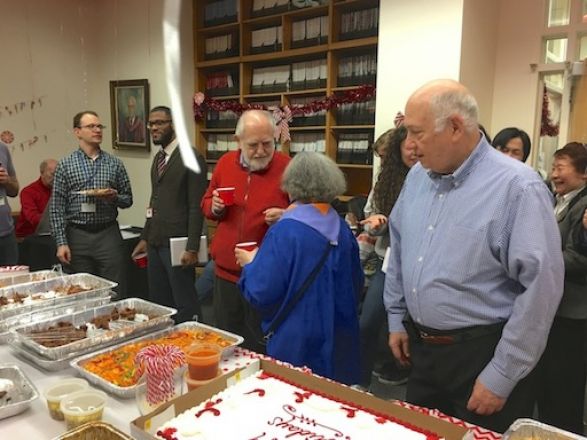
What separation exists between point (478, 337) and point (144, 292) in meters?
3.52

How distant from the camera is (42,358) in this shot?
1.51 metres

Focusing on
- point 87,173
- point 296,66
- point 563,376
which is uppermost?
point 296,66

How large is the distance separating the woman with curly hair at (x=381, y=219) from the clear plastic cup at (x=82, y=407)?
148cm

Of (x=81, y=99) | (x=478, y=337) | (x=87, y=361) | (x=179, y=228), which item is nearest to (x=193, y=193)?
(x=179, y=228)

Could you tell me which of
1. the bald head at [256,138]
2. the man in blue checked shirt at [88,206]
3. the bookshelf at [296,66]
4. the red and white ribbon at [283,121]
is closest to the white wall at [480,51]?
the bookshelf at [296,66]

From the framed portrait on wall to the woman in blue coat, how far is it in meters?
4.12

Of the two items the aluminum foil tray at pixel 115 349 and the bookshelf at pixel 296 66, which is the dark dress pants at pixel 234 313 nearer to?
the aluminum foil tray at pixel 115 349

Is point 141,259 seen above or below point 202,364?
below

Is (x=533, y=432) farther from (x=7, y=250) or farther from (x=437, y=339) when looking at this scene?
(x=7, y=250)

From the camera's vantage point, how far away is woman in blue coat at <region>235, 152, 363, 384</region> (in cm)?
174

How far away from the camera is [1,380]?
135 cm

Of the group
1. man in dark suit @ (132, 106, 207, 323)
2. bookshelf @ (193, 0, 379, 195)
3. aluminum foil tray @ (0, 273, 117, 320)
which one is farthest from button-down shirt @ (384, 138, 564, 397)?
bookshelf @ (193, 0, 379, 195)

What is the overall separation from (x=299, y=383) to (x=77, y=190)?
228 cm

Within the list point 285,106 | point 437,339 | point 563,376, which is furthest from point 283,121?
point 437,339
